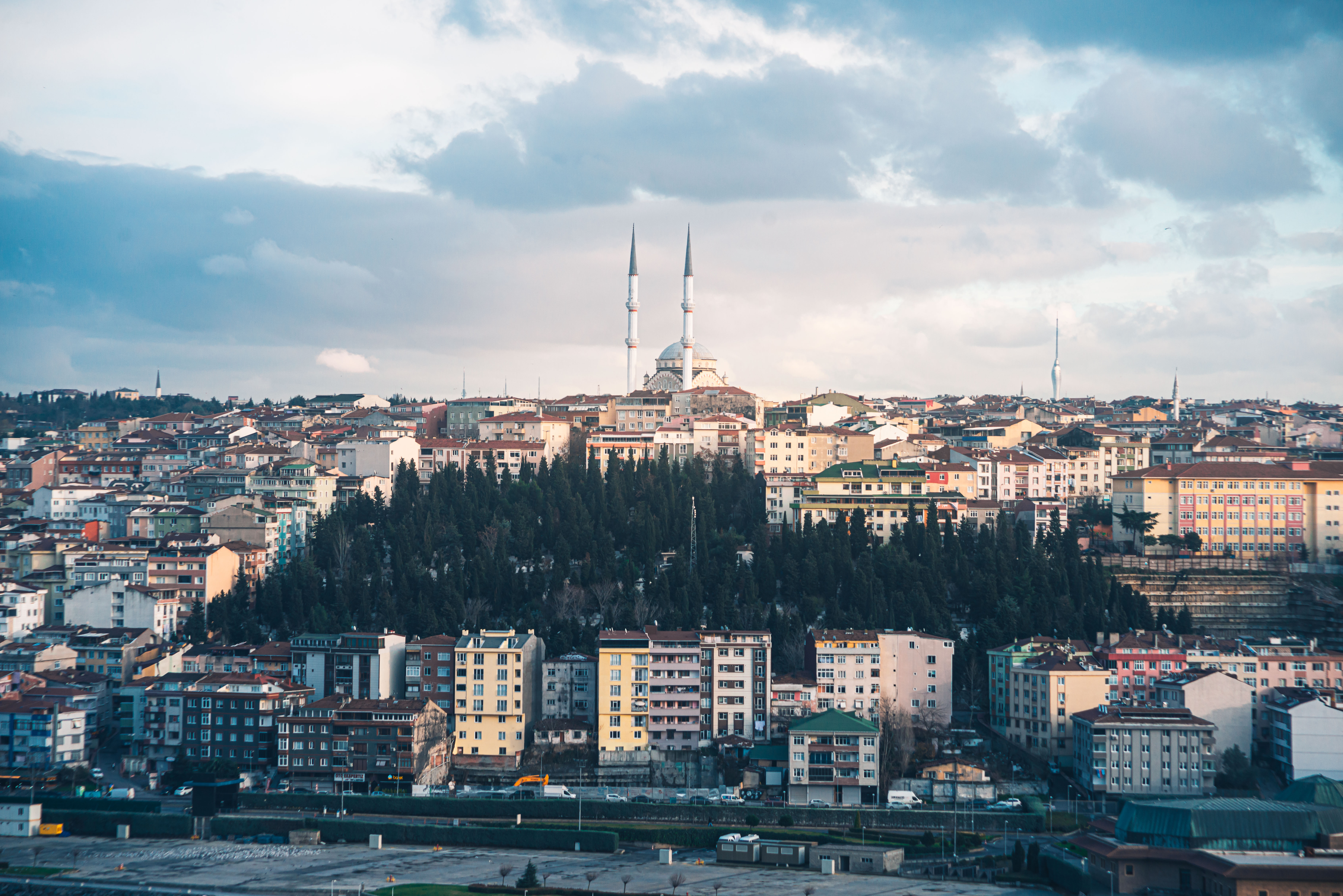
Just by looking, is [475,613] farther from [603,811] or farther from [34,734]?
[34,734]

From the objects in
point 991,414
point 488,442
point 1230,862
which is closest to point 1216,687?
point 1230,862

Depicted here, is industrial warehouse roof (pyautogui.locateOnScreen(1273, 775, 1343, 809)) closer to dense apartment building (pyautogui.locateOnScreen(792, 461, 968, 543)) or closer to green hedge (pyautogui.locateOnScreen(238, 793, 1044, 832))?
green hedge (pyautogui.locateOnScreen(238, 793, 1044, 832))

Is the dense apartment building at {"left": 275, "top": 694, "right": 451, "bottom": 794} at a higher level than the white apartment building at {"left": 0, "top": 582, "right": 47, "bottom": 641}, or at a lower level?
lower

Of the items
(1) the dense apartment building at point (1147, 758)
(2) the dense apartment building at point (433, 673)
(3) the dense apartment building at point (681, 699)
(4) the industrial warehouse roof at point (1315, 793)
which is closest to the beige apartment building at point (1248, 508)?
(1) the dense apartment building at point (1147, 758)

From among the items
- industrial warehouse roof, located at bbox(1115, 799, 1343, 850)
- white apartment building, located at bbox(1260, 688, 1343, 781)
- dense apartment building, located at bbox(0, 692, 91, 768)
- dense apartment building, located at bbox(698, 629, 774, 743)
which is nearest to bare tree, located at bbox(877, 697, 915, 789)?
dense apartment building, located at bbox(698, 629, 774, 743)

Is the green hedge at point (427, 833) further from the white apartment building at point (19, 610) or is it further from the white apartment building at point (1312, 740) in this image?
the white apartment building at point (1312, 740)

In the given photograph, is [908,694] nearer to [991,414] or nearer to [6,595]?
[6,595]
